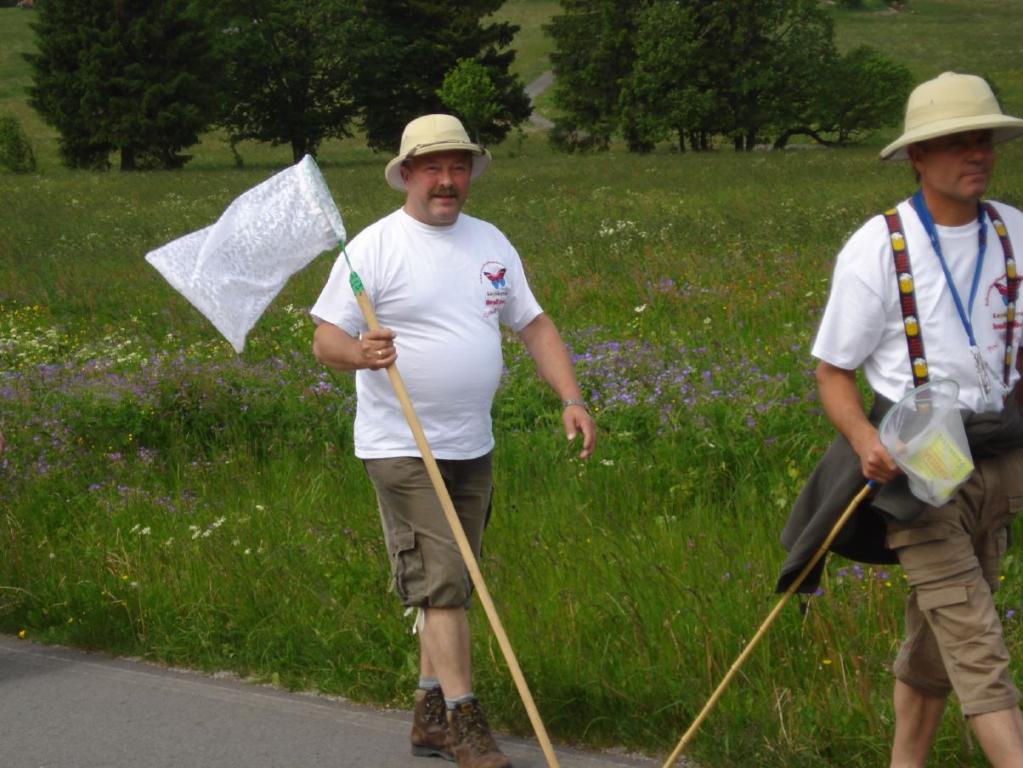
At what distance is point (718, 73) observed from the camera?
76375mm

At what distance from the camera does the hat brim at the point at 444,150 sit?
15.4ft

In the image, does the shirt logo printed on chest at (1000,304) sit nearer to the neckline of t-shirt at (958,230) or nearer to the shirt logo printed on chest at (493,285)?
the neckline of t-shirt at (958,230)

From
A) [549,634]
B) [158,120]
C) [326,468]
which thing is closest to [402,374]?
[549,634]

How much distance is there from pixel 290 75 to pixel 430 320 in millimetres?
74241

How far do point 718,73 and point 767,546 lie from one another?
7263 centimetres

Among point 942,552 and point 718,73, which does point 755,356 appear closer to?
point 942,552

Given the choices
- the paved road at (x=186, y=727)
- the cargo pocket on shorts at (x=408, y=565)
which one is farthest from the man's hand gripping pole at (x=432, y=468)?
the paved road at (x=186, y=727)

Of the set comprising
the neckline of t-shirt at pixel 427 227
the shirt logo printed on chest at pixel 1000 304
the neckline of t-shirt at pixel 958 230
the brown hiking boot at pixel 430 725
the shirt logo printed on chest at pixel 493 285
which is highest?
the neckline of t-shirt at pixel 958 230

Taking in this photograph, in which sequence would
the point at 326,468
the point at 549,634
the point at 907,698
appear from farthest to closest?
the point at 326,468 → the point at 549,634 → the point at 907,698

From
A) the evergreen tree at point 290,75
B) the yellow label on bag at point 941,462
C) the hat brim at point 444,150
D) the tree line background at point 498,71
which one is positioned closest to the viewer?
the yellow label on bag at point 941,462

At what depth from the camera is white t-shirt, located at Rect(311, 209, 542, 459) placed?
15.5 ft

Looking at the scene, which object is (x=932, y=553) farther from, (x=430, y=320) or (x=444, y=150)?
(x=444, y=150)

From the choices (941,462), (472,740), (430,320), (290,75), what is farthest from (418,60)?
(941,462)

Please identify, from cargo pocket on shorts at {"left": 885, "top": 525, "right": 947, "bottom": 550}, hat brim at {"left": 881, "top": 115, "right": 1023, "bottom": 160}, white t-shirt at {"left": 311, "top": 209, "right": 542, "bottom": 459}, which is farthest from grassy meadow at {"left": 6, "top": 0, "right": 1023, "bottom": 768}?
hat brim at {"left": 881, "top": 115, "right": 1023, "bottom": 160}
